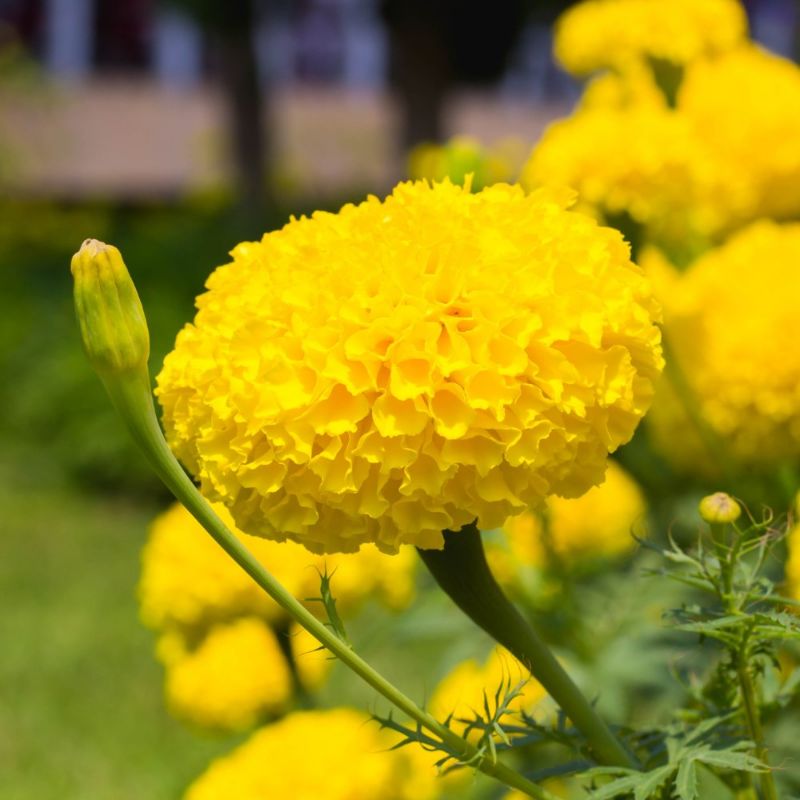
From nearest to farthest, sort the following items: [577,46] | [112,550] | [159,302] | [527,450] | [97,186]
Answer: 1. [527,450]
2. [577,46]
3. [112,550]
4. [159,302]
5. [97,186]

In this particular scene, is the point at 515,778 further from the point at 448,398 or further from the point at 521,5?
the point at 521,5

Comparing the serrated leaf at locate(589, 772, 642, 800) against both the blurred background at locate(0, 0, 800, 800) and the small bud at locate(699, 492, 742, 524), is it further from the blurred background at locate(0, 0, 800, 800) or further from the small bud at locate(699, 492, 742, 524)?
the blurred background at locate(0, 0, 800, 800)

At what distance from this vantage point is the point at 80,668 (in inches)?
153

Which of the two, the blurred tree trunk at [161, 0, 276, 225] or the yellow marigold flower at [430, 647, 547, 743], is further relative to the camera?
the blurred tree trunk at [161, 0, 276, 225]

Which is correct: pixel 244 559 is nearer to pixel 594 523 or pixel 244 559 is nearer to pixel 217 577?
pixel 217 577

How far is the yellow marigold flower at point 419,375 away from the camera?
2.21 ft

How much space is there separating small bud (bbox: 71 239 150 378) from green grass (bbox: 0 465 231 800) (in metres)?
1.65

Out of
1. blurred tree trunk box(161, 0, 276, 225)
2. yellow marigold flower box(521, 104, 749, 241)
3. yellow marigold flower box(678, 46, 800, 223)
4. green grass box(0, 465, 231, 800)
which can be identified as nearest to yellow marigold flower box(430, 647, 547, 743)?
yellow marigold flower box(521, 104, 749, 241)

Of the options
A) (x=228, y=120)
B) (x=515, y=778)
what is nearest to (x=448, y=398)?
(x=515, y=778)

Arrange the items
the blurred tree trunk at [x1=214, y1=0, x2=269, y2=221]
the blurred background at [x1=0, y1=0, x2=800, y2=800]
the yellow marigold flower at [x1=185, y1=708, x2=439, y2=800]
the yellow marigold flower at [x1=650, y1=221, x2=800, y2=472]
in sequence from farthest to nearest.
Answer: the blurred tree trunk at [x1=214, y1=0, x2=269, y2=221] < the blurred background at [x1=0, y1=0, x2=800, y2=800] < the yellow marigold flower at [x1=650, y1=221, x2=800, y2=472] < the yellow marigold flower at [x1=185, y1=708, x2=439, y2=800]

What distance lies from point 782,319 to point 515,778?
2.93ft

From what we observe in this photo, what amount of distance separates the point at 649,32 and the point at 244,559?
1.14 m

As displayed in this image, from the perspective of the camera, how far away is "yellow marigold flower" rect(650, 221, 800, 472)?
4.65 feet

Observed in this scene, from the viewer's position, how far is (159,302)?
5.64m
